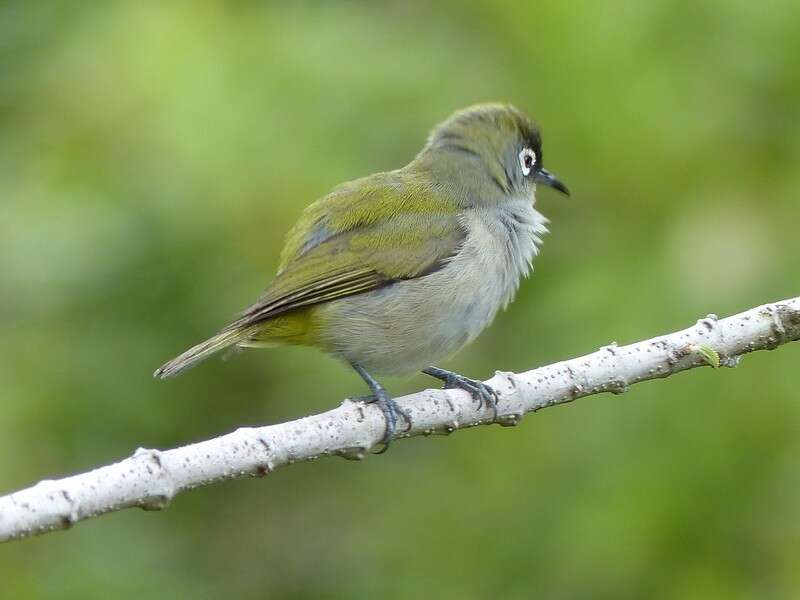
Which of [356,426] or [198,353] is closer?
[356,426]

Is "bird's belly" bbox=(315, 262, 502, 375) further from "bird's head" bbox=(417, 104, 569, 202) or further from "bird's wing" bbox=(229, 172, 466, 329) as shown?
"bird's head" bbox=(417, 104, 569, 202)

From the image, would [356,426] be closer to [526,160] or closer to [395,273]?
[395,273]

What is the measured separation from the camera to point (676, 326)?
190 inches

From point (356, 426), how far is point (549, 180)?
2307 mm

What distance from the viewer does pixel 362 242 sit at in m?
4.89

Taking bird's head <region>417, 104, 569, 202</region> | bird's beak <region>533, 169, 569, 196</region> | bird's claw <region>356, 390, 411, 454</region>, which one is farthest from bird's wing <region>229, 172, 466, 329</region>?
bird's claw <region>356, 390, 411, 454</region>

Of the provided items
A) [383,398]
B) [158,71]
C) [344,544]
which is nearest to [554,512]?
[383,398]

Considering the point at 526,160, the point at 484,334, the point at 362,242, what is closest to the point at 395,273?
the point at 362,242

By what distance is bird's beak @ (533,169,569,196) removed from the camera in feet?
18.3

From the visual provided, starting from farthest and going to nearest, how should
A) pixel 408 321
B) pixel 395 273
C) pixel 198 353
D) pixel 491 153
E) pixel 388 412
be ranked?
pixel 491 153, pixel 395 273, pixel 408 321, pixel 198 353, pixel 388 412

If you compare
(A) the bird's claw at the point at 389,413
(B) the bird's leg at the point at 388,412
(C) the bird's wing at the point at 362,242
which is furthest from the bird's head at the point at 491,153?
(A) the bird's claw at the point at 389,413

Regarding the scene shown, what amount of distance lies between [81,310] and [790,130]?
10.9ft

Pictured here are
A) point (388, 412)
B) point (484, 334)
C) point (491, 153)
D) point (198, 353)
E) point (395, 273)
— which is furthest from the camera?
point (484, 334)

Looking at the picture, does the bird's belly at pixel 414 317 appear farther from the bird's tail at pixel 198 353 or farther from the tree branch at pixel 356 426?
the tree branch at pixel 356 426
